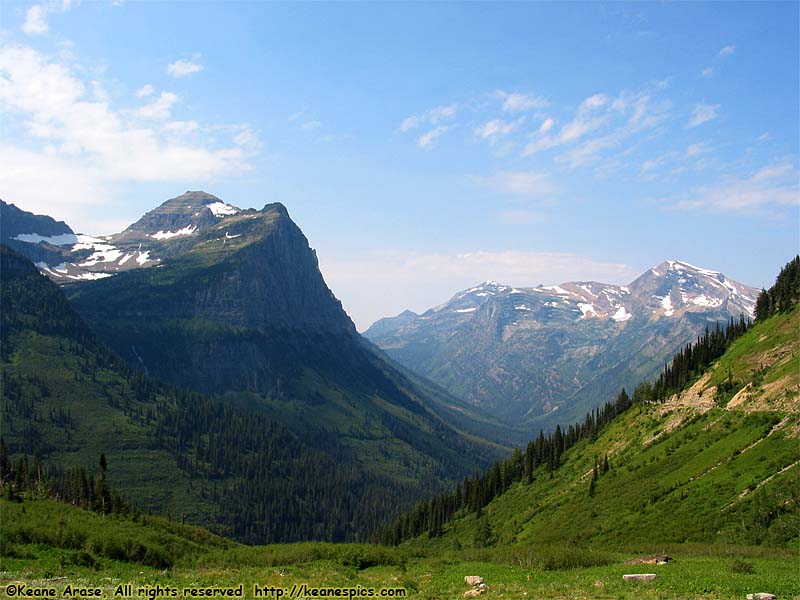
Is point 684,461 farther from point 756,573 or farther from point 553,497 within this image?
point 756,573

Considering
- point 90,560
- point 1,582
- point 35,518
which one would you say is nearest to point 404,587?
point 1,582

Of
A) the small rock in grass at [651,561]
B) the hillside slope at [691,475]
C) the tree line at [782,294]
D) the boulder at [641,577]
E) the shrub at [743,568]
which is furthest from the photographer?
the tree line at [782,294]

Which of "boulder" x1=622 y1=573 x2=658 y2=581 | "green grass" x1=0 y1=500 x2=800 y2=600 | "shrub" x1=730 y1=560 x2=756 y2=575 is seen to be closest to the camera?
"green grass" x1=0 y1=500 x2=800 y2=600

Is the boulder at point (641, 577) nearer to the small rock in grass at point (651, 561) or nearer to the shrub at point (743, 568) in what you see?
the shrub at point (743, 568)

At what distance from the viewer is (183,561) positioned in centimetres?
5788

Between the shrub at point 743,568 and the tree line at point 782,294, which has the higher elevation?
the tree line at point 782,294

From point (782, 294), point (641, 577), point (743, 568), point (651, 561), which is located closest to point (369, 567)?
point (651, 561)

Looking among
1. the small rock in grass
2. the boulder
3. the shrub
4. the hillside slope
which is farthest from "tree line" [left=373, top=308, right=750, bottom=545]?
the boulder

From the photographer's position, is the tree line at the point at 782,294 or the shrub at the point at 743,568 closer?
the shrub at the point at 743,568

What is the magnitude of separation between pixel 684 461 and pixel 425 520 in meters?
85.8

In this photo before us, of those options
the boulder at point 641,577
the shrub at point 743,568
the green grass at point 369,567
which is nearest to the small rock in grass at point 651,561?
the green grass at point 369,567

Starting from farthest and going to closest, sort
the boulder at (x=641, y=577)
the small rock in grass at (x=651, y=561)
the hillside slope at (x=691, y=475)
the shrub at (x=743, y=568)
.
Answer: the hillside slope at (x=691, y=475) < the small rock in grass at (x=651, y=561) < the shrub at (x=743, y=568) < the boulder at (x=641, y=577)

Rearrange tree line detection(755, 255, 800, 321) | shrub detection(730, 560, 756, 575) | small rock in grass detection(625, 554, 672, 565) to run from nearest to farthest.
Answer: shrub detection(730, 560, 756, 575) → small rock in grass detection(625, 554, 672, 565) → tree line detection(755, 255, 800, 321)

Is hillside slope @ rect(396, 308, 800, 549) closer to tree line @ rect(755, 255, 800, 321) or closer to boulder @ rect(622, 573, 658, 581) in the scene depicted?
tree line @ rect(755, 255, 800, 321)
